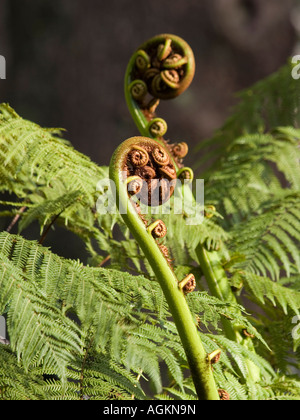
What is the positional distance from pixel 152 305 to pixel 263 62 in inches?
111

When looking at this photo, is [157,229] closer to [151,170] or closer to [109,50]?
[151,170]

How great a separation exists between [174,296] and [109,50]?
2741 mm

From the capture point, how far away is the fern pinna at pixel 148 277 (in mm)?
519

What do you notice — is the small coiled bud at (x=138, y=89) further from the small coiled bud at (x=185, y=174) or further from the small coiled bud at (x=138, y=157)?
the small coiled bud at (x=138, y=157)

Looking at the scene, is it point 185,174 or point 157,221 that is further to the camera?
point 185,174

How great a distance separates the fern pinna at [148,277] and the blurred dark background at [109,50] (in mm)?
1768

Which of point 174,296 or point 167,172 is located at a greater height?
point 167,172

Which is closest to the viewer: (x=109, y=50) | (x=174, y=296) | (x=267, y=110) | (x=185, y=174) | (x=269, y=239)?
(x=174, y=296)

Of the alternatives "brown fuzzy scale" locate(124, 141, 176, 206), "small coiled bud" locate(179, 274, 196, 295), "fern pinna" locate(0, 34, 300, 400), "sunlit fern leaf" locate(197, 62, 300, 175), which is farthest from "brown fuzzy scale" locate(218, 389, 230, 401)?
"sunlit fern leaf" locate(197, 62, 300, 175)

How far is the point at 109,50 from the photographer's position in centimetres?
299

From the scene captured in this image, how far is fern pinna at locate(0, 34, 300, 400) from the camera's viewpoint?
0.52 m

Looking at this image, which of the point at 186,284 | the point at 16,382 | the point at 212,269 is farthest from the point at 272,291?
the point at 16,382

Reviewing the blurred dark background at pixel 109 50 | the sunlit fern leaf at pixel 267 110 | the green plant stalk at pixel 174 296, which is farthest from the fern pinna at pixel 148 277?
the blurred dark background at pixel 109 50

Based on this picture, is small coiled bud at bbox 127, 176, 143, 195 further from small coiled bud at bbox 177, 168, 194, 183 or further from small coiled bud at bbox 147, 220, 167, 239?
small coiled bud at bbox 177, 168, 194, 183
